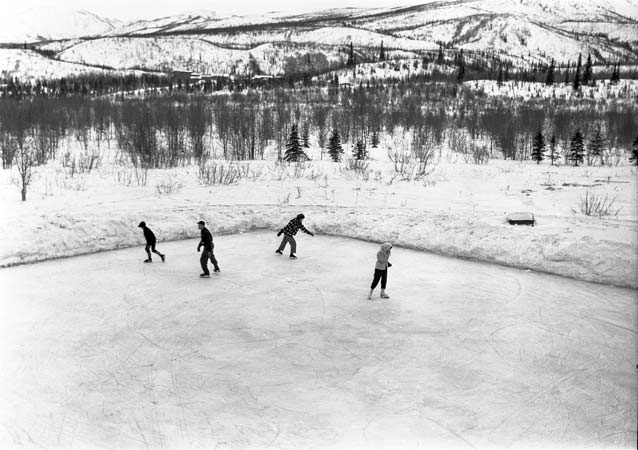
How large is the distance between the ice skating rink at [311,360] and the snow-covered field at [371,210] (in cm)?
91

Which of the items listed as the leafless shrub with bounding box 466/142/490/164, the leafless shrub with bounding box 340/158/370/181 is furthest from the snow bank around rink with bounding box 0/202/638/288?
the leafless shrub with bounding box 466/142/490/164

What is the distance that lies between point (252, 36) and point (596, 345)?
573ft

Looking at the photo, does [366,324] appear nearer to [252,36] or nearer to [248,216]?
[248,216]

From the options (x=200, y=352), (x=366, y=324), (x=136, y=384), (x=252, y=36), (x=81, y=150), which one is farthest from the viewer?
(x=252, y=36)

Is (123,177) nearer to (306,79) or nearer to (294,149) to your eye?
(294,149)

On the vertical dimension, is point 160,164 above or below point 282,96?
below

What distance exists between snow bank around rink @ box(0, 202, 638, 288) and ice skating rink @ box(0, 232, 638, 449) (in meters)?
0.61

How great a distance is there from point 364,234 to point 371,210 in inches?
55.6

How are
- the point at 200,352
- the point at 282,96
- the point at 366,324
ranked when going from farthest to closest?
1. the point at 282,96
2. the point at 366,324
3. the point at 200,352

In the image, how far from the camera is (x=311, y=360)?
6293 mm

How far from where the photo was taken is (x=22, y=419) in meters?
5.07

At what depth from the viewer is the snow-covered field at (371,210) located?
1054 centimetres

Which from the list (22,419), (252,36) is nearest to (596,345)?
(22,419)

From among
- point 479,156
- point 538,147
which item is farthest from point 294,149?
point 538,147
